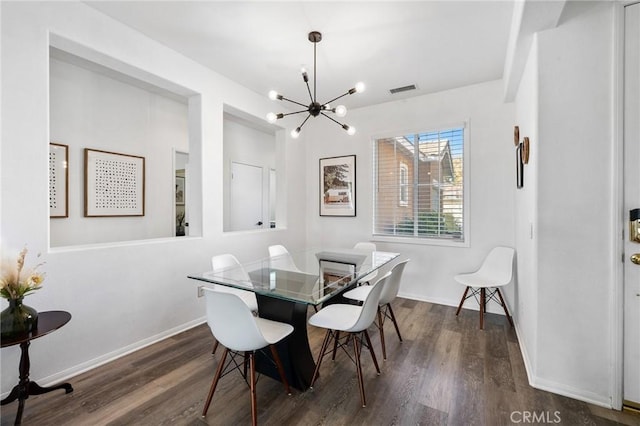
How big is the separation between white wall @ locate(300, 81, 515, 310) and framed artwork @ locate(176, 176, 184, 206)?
2239mm

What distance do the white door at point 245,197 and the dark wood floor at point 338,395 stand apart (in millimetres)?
2649

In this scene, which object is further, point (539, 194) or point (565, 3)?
point (539, 194)

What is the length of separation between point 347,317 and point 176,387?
1299 millimetres

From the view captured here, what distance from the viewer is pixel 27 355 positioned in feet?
5.73

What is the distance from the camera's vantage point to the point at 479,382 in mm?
2062

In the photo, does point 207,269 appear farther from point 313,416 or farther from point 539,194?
point 539,194

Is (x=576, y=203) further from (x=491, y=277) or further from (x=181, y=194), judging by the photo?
(x=181, y=194)

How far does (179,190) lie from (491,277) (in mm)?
4422

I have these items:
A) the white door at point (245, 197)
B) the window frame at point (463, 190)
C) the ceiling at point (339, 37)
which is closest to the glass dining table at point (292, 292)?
the window frame at point (463, 190)

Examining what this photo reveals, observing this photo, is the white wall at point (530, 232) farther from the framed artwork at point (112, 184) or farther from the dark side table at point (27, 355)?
the framed artwork at point (112, 184)

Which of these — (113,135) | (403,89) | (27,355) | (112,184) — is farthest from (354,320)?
(113,135)

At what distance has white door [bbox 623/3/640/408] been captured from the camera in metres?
1.73

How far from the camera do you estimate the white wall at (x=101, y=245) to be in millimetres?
1893

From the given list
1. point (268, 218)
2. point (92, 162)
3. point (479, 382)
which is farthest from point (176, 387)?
point (268, 218)
